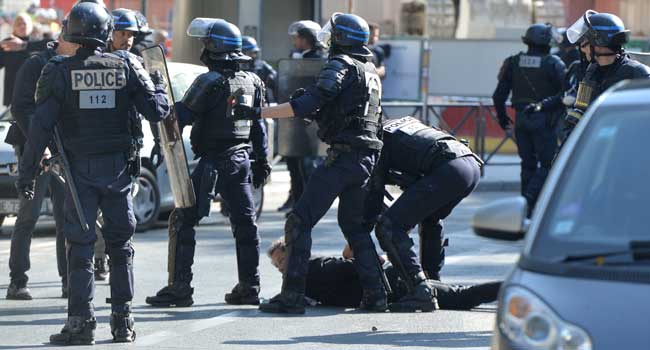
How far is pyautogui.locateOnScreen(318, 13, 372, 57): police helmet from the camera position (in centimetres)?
855

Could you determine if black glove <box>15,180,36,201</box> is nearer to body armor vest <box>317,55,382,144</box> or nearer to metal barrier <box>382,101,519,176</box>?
body armor vest <box>317,55,382,144</box>

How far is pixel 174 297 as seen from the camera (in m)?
9.01

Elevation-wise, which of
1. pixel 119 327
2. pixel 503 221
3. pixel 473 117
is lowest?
pixel 473 117

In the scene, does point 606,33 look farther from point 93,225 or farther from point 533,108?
point 533,108

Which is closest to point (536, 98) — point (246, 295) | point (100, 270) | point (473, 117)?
point (473, 117)

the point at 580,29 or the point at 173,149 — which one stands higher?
the point at 580,29

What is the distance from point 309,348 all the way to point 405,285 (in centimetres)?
138

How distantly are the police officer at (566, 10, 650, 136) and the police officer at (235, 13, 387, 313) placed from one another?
1.28m

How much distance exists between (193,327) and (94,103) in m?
1.55

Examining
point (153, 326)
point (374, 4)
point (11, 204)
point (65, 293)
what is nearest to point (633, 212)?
point (153, 326)

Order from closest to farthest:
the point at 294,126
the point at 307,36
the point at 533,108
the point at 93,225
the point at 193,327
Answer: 1. the point at 93,225
2. the point at 193,327
3. the point at 307,36
4. the point at 533,108
5. the point at 294,126

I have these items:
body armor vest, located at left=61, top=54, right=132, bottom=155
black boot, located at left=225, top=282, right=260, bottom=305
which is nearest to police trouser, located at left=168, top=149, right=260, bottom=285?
black boot, located at left=225, top=282, right=260, bottom=305

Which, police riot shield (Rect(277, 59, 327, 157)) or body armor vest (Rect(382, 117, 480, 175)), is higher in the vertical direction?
body armor vest (Rect(382, 117, 480, 175))

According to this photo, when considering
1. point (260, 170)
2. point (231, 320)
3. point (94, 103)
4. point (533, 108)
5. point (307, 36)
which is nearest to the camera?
point (94, 103)
